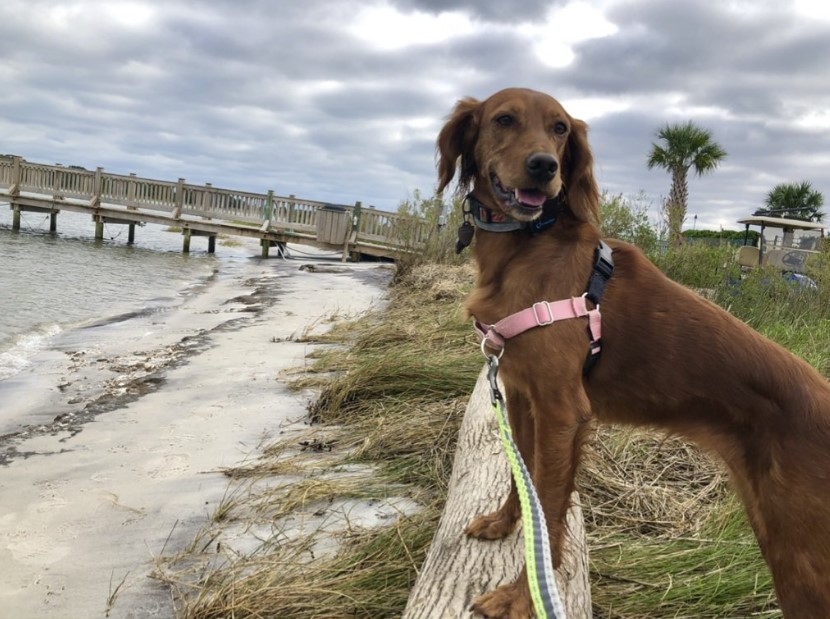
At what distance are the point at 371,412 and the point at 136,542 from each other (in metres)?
2.03

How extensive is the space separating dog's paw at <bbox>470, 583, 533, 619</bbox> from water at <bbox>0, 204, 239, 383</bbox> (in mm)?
6165

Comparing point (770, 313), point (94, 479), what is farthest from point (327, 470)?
point (770, 313)

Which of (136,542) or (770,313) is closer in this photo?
(136,542)

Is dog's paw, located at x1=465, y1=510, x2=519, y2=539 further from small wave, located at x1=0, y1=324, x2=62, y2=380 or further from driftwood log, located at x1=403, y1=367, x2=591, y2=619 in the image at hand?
small wave, located at x1=0, y1=324, x2=62, y2=380

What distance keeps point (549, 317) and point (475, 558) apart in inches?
36.5

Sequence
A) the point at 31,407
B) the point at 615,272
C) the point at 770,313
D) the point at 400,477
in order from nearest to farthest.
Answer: the point at 615,272, the point at 400,477, the point at 31,407, the point at 770,313

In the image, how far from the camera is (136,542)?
3121 millimetres

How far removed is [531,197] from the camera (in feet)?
7.85

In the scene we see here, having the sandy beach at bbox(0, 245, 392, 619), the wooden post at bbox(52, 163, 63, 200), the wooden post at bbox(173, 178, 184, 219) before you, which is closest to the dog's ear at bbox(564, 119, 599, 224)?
the sandy beach at bbox(0, 245, 392, 619)

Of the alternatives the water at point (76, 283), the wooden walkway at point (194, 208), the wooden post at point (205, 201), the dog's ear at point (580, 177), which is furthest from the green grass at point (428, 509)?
the wooden post at point (205, 201)

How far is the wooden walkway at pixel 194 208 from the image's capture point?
882 inches

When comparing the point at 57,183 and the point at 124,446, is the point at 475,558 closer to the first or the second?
the point at 124,446

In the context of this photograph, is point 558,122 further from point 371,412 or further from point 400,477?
point 371,412

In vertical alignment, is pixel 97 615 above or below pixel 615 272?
below
